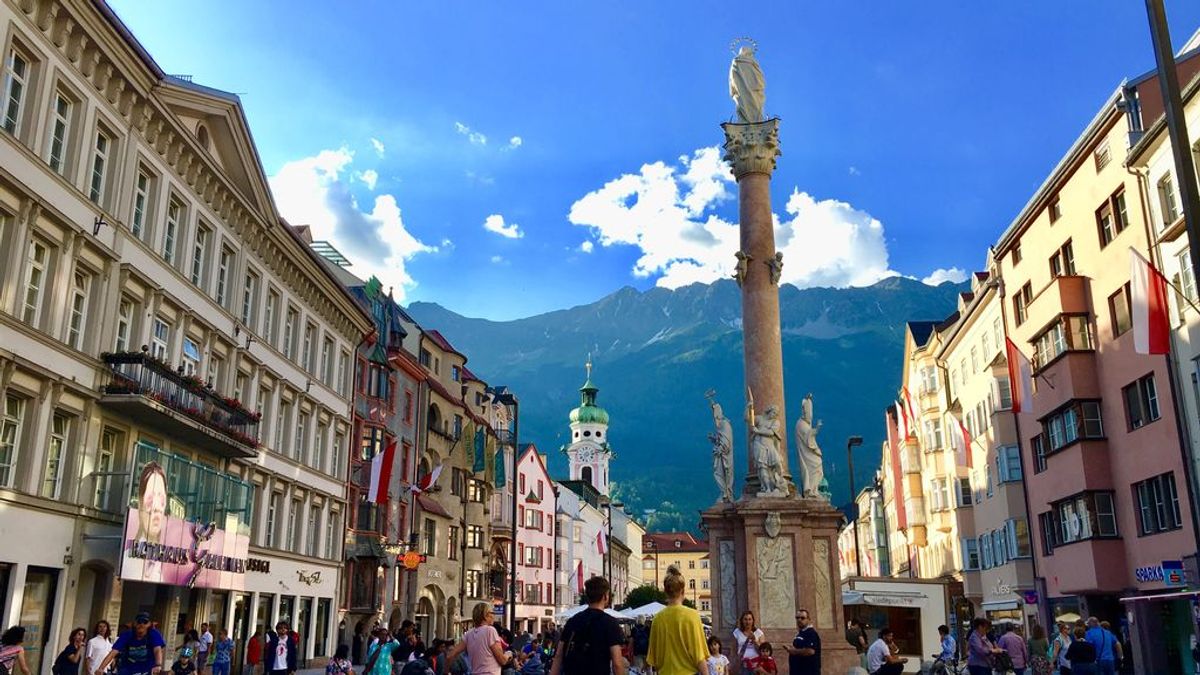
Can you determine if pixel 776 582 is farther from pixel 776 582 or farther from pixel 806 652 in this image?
pixel 806 652

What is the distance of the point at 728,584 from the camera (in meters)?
23.9

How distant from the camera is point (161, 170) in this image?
87.0 ft

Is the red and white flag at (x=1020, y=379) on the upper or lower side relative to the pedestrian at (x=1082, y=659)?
upper

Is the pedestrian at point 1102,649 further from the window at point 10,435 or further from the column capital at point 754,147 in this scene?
the window at point 10,435

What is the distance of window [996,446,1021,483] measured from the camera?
4247cm

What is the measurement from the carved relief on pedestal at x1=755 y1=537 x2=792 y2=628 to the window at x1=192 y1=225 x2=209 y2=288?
→ 693 inches

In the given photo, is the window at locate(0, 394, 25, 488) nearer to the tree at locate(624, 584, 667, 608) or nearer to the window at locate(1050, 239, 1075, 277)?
the window at locate(1050, 239, 1075, 277)

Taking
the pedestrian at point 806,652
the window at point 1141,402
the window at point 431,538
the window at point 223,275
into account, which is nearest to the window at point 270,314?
the window at point 223,275

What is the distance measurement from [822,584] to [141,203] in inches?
762

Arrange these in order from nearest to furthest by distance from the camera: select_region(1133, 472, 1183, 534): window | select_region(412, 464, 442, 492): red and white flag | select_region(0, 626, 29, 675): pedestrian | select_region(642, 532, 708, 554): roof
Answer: select_region(0, 626, 29, 675): pedestrian < select_region(1133, 472, 1183, 534): window < select_region(412, 464, 442, 492): red and white flag < select_region(642, 532, 708, 554): roof

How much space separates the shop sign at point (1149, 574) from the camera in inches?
1134

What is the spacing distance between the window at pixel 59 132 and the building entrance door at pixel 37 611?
→ 8.51 metres

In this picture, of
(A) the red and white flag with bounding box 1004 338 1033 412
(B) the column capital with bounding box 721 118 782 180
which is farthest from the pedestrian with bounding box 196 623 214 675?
(A) the red and white flag with bounding box 1004 338 1033 412

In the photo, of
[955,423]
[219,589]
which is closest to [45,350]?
[219,589]
